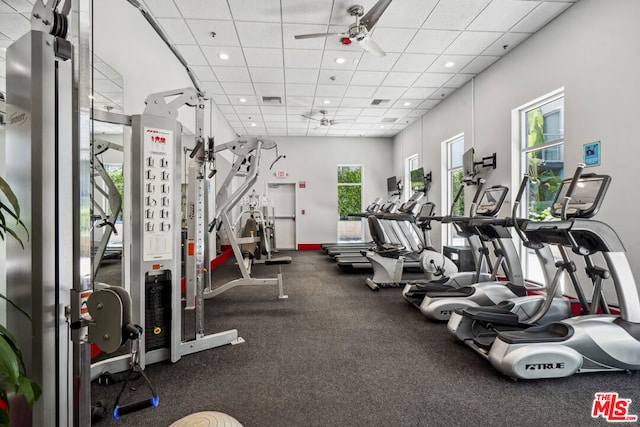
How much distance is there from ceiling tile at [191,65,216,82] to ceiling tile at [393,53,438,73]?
3.10 meters

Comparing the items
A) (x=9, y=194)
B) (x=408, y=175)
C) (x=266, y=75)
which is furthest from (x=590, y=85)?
(x=408, y=175)

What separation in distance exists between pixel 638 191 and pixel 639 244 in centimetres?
50

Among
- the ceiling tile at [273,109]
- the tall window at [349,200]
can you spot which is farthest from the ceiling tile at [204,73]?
the tall window at [349,200]

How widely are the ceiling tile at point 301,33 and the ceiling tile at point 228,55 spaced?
777mm

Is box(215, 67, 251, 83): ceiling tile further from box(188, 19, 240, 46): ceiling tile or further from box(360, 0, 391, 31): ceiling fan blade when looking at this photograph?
box(360, 0, 391, 31): ceiling fan blade

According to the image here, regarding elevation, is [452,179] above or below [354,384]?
above

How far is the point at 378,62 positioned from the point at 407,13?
1250mm

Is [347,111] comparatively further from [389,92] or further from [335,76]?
[335,76]

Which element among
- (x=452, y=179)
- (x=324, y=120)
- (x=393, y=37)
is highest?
A: (x=393, y=37)

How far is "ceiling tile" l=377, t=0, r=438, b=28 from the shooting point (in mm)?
3549

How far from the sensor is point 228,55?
4.67 metres

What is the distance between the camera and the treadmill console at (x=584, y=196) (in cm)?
230

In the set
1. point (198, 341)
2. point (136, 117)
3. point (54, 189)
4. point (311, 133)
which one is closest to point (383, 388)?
point (198, 341)

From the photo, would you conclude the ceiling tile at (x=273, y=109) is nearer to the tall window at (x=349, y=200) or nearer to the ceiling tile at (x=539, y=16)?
the tall window at (x=349, y=200)
